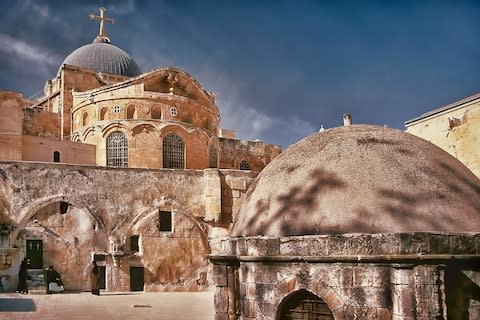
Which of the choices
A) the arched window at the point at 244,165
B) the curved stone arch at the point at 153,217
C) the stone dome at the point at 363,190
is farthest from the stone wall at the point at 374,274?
the arched window at the point at 244,165

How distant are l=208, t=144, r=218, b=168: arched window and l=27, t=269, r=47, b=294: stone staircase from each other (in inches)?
485

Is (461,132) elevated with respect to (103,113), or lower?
lower

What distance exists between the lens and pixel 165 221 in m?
22.6

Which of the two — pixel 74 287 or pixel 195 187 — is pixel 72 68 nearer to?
pixel 195 187

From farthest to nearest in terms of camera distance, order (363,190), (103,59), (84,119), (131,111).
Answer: (103,59) → (84,119) → (131,111) → (363,190)

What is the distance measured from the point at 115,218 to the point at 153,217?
1611 millimetres

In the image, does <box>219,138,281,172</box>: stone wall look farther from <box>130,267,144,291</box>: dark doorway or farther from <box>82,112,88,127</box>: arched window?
<box>130,267,144,291</box>: dark doorway

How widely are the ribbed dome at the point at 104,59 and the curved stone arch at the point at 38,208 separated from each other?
15.9m

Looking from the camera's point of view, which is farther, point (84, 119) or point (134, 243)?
point (84, 119)

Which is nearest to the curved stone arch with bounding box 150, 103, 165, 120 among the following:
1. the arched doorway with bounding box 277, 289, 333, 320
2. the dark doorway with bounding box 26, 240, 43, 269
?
the dark doorway with bounding box 26, 240, 43, 269

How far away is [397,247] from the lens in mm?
6184

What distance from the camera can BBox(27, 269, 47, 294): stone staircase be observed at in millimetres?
18375

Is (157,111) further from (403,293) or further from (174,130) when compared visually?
A: (403,293)

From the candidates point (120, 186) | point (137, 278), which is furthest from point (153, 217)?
point (137, 278)
